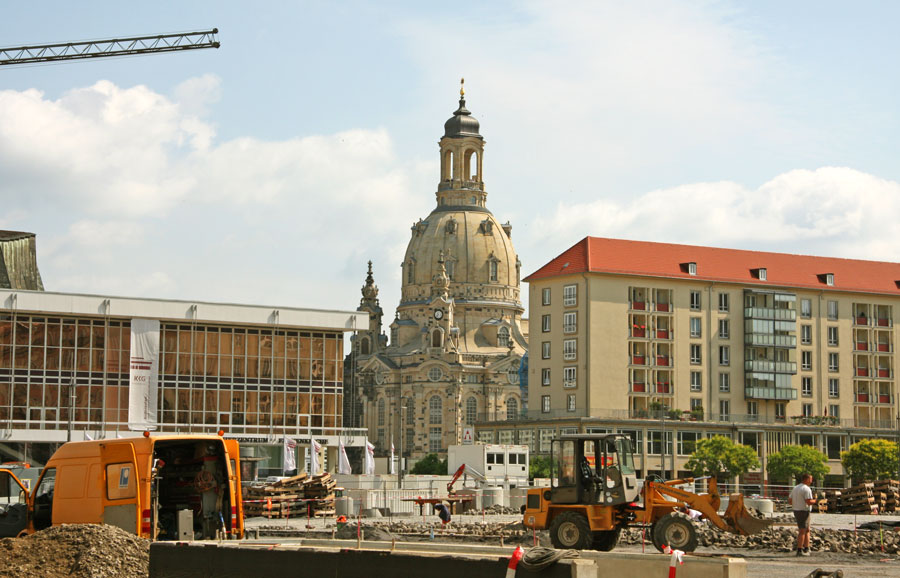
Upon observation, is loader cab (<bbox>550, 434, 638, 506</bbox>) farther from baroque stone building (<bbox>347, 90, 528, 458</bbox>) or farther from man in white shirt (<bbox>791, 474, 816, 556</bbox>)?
baroque stone building (<bbox>347, 90, 528, 458</bbox>)

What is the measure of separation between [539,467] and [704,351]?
50.8ft

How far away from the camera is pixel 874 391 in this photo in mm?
101188

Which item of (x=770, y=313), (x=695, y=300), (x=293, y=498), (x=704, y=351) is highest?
(x=695, y=300)

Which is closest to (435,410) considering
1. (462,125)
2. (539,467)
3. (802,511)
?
(462,125)

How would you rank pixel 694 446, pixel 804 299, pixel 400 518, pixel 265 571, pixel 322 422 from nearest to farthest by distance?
1. pixel 265 571
2. pixel 400 518
3. pixel 322 422
4. pixel 694 446
5. pixel 804 299

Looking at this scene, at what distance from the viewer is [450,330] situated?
16388 cm

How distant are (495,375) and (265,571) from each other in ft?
471

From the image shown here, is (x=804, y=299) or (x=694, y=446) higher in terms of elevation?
(x=804, y=299)

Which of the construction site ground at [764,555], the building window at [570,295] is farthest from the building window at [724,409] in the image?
the construction site ground at [764,555]

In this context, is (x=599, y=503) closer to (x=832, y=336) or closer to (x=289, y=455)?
(x=289, y=455)

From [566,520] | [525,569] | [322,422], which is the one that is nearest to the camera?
[525,569]

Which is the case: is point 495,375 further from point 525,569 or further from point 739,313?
point 525,569

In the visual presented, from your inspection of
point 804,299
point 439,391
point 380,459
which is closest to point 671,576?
point 804,299

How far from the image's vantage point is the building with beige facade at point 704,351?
93.8 metres
